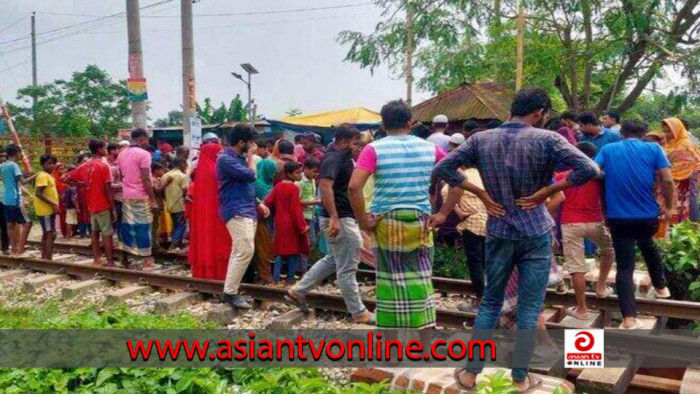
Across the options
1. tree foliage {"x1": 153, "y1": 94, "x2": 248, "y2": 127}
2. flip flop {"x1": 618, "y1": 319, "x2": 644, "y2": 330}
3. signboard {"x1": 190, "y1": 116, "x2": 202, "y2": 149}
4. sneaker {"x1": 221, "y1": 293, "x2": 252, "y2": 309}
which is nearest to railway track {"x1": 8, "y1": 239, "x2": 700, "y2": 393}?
flip flop {"x1": 618, "y1": 319, "x2": 644, "y2": 330}

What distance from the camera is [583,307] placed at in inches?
201

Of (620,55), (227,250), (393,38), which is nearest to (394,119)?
(227,250)

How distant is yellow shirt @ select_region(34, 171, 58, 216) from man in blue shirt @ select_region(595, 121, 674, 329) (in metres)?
7.38

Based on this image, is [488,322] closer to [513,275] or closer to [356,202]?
[513,275]

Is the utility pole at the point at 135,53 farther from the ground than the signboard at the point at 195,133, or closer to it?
farther from the ground

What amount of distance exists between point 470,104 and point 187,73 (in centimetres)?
721

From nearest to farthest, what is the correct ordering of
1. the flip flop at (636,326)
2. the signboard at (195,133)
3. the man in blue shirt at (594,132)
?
the flip flop at (636,326), the man in blue shirt at (594,132), the signboard at (195,133)

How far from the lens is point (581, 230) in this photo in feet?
16.6

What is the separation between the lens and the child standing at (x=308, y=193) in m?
7.00

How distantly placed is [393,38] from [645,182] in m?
12.6

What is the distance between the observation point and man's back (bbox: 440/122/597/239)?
340 cm

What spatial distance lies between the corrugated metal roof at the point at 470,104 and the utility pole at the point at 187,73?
21.5 ft

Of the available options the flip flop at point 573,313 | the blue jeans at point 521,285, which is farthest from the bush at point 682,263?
the blue jeans at point 521,285

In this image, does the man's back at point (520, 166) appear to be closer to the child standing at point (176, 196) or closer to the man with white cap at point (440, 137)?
the man with white cap at point (440, 137)
